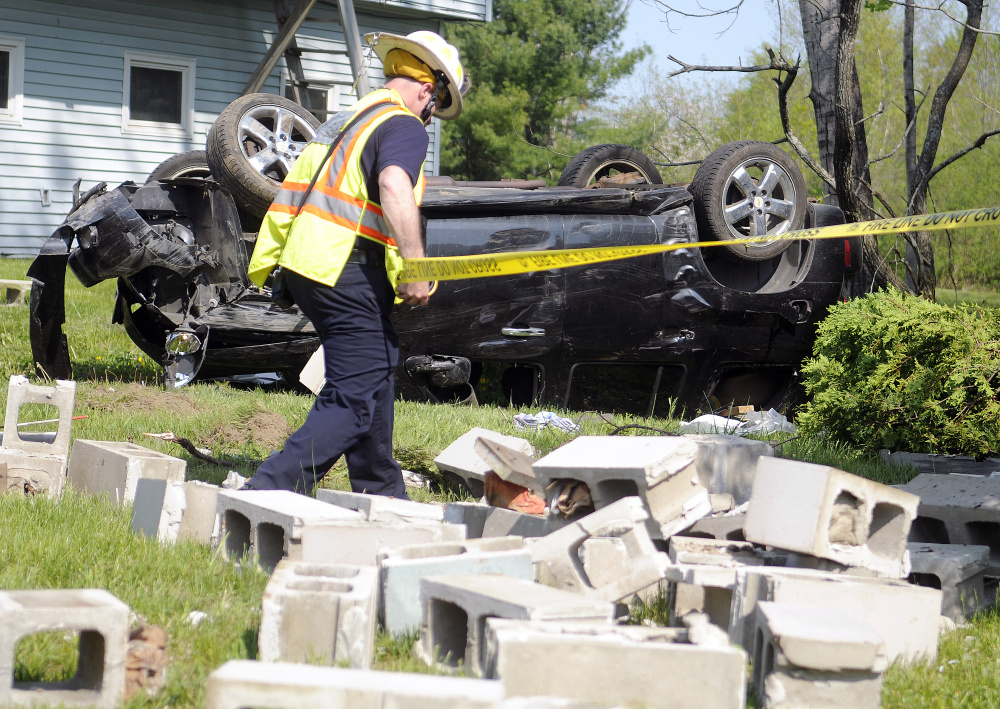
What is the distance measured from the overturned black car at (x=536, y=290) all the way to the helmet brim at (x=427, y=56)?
2.13 metres

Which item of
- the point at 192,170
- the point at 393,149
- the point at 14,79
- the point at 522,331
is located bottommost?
the point at 522,331

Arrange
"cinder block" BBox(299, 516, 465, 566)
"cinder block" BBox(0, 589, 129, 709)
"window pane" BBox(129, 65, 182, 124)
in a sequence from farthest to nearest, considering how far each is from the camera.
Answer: "window pane" BBox(129, 65, 182, 124)
"cinder block" BBox(299, 516, 465, 566)
"cinder block" BBox(0, 589, 129, 709)

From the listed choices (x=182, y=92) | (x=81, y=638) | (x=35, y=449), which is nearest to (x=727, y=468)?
(x=81, y=638)

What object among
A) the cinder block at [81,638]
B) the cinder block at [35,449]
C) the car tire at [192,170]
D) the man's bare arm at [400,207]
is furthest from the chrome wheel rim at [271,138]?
the cinder block at [81,638]

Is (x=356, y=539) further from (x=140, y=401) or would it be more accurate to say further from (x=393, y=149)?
(x=140, y=401)

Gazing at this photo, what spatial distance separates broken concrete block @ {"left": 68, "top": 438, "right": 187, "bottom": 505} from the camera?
Answer: 4016 mm

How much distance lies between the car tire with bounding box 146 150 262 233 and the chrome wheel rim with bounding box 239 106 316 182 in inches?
16.3

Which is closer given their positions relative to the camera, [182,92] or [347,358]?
[347,358]

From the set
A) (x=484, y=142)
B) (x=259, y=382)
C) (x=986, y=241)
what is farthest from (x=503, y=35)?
(x=259, y=382)

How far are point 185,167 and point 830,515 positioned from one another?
594cm

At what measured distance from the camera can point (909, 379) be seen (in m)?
5.41

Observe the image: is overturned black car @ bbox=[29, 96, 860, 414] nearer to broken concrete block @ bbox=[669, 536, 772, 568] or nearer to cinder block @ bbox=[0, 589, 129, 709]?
broken concrete block @ bbox=[669, 536, 772, 568]

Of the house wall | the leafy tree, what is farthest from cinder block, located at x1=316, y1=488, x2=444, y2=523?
the leafy tree

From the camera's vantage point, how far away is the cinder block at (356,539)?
304 centimetres
